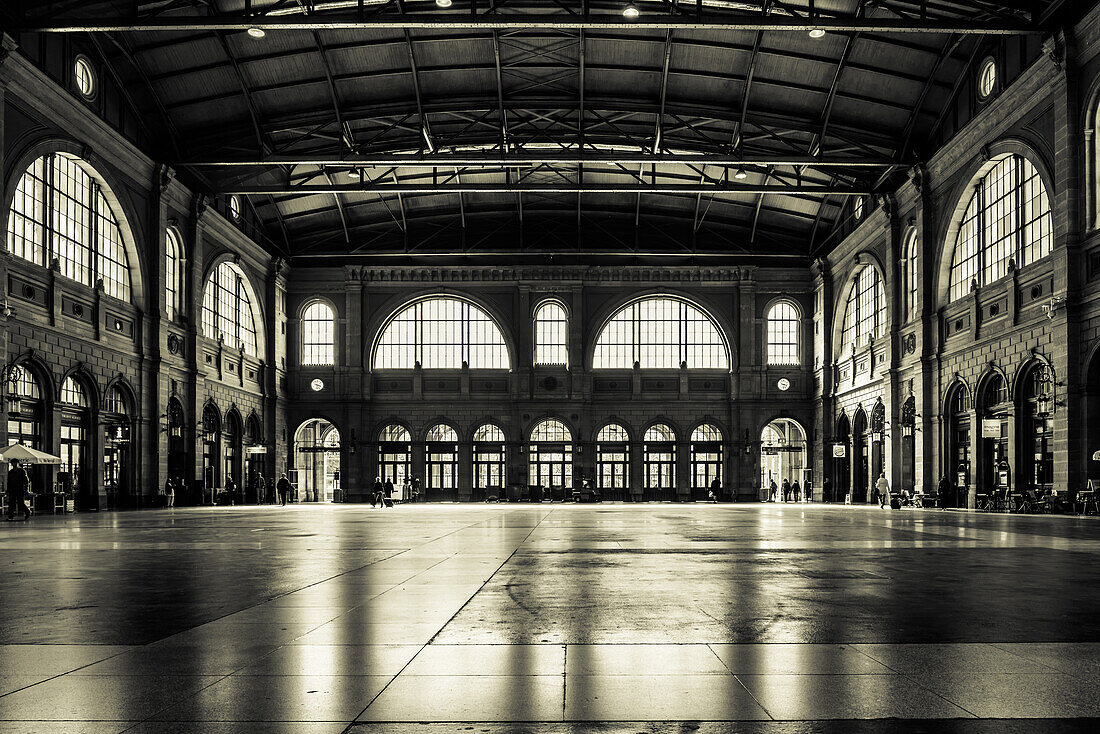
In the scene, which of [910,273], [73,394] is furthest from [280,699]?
[910,273]

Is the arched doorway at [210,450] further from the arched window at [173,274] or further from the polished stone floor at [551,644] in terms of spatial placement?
the polished stone floor at [551,644]

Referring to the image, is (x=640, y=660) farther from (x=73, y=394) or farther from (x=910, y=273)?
(x=910, y=273)

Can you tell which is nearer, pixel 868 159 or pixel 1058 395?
pixel 1058 395

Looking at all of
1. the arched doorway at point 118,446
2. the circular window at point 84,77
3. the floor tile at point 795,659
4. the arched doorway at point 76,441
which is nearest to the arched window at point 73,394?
the arched doorway at point 76,441

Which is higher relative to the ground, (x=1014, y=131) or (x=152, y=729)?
(x=1014, y=131)

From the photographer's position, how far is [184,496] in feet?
142

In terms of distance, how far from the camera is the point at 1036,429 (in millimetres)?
31984

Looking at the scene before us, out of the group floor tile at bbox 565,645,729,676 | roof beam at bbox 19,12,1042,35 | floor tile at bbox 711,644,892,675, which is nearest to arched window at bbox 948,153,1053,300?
roof beam at bbox 19,12,1042,35

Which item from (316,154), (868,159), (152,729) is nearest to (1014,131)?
(868,159)

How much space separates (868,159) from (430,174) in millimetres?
19996

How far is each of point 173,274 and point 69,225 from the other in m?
9.34

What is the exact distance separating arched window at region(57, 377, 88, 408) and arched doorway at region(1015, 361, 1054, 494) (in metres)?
30.6

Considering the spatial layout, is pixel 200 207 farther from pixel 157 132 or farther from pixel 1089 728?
pixel 1089 728

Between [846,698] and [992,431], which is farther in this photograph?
[992,431]
